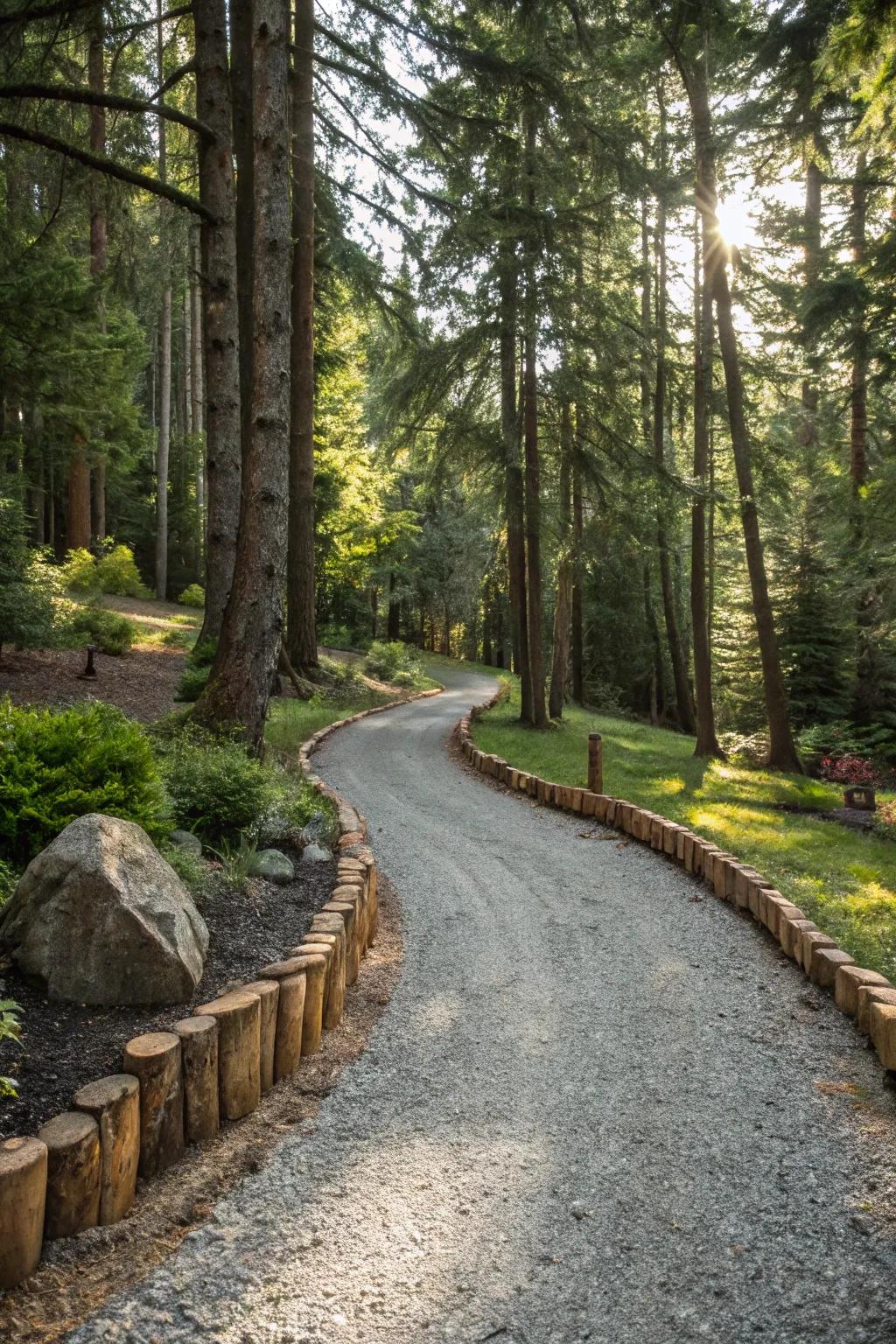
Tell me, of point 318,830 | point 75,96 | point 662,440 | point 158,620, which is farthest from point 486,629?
point 318,830

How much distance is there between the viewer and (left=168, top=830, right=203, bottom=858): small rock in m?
5.26

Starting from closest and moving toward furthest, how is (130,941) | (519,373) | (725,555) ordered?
(130,941)
(519,373)
(725,555)

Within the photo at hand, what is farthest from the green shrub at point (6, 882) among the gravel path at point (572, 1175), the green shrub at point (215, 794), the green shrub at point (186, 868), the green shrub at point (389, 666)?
the green shrub at point (389, 666)

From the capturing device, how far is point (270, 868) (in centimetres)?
538

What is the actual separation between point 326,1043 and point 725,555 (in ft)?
82.4

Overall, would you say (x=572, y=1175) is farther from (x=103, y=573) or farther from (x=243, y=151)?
(x=103, y=573)

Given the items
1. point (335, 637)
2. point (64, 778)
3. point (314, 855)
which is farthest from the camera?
point (335, 637)

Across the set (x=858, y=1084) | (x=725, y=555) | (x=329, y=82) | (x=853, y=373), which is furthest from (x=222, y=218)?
(x=725, y=555)

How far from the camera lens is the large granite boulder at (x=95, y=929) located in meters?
3.44

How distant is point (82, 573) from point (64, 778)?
1588cm

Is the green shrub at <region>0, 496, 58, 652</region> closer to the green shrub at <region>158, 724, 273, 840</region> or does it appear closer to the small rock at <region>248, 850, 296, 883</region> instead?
the green shrub at <region>158, 724, 273, 840</region>

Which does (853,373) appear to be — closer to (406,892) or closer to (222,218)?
(222,218)

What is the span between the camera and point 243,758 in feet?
21.0

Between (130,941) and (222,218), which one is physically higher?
(222,218)
